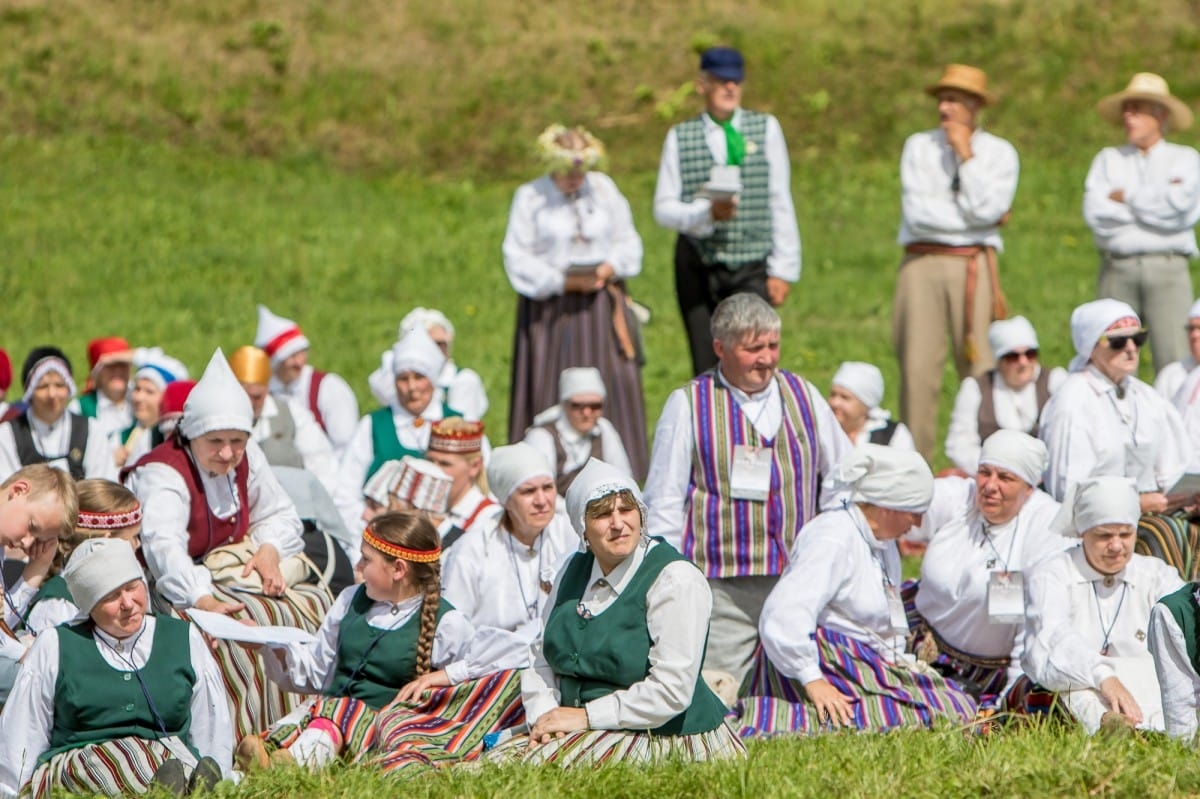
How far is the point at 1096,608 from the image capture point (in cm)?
650

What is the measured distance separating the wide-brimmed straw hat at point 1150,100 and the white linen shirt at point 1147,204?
24 cm

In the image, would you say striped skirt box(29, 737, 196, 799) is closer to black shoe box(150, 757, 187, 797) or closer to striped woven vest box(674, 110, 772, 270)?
black shoe box(150, 757, 187, 797)

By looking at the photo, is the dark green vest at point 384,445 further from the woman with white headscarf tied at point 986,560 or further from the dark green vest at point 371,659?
the woman with white headscarf tied at point 986,560

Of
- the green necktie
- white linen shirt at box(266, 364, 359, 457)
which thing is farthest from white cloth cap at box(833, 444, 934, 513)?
white linen shirt at box(266, 364, 359, 457)

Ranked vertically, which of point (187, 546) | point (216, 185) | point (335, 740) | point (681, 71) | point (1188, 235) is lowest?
point (335, 740)

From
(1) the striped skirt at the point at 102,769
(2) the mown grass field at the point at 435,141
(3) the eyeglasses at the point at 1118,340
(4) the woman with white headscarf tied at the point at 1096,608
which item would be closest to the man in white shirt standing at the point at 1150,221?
(3) the eyeglasses at the point at 1118,340

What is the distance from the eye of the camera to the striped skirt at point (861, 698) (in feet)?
21.6

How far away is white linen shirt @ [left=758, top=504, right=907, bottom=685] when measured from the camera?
6578 millimetres

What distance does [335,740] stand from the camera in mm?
6270

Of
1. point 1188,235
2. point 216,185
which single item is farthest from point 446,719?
point 216,185

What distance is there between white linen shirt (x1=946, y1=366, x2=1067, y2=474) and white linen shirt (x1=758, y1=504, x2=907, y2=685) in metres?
2.64

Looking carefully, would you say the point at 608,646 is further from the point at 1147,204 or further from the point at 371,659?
the point at 1147,204

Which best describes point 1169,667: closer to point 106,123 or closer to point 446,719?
point 446,719

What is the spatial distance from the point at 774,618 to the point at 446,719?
1207 millimetres
